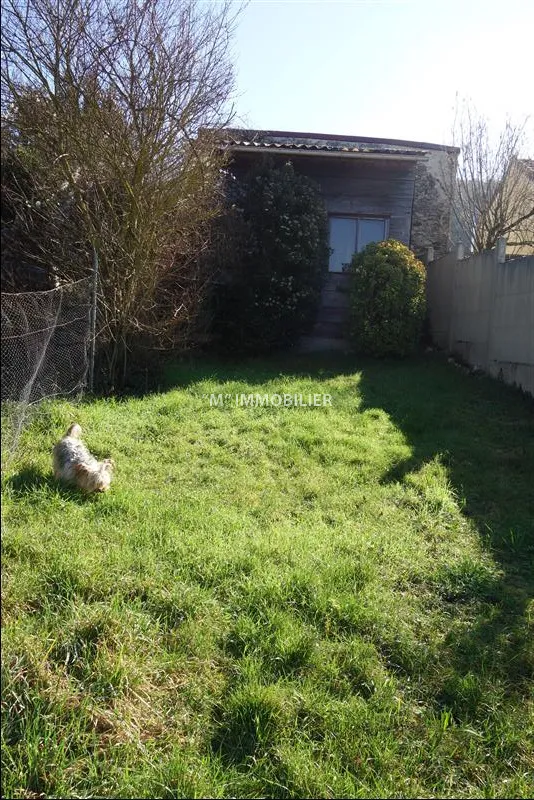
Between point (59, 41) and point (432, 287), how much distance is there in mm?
7776

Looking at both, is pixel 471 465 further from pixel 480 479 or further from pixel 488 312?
pixel 488 312

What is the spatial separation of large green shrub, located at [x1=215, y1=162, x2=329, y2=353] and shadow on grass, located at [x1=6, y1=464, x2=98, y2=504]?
19.1 ft

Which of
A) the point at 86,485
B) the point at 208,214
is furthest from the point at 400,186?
the point at 86,485

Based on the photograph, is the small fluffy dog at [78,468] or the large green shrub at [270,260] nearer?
the small fluffy dog at [78,468]

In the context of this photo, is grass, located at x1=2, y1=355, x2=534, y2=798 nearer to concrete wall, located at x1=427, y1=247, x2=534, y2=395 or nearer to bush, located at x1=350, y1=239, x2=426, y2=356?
concrete wall, located at x1=427, y1=247, x2=534, y2=395

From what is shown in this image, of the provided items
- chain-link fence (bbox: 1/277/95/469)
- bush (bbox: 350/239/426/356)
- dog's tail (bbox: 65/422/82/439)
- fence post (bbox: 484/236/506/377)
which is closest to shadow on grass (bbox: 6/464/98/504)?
chain-link fence (bbox: 1/277/95/469)

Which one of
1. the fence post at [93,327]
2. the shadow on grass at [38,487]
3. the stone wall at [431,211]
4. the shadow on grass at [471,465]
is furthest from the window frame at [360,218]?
the shadow on grass at [38,487]

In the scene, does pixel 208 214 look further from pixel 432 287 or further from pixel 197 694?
pixel 197 694

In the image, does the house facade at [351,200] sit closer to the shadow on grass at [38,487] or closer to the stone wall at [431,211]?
the stone wall at [431,211]

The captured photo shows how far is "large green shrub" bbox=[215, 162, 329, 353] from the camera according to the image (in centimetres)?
920

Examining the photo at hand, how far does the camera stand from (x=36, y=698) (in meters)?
2.25

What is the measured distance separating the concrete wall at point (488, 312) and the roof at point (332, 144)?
2.50 meters

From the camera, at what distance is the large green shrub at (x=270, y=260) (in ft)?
30.2

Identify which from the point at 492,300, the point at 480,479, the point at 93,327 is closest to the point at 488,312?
the point at 492,300
